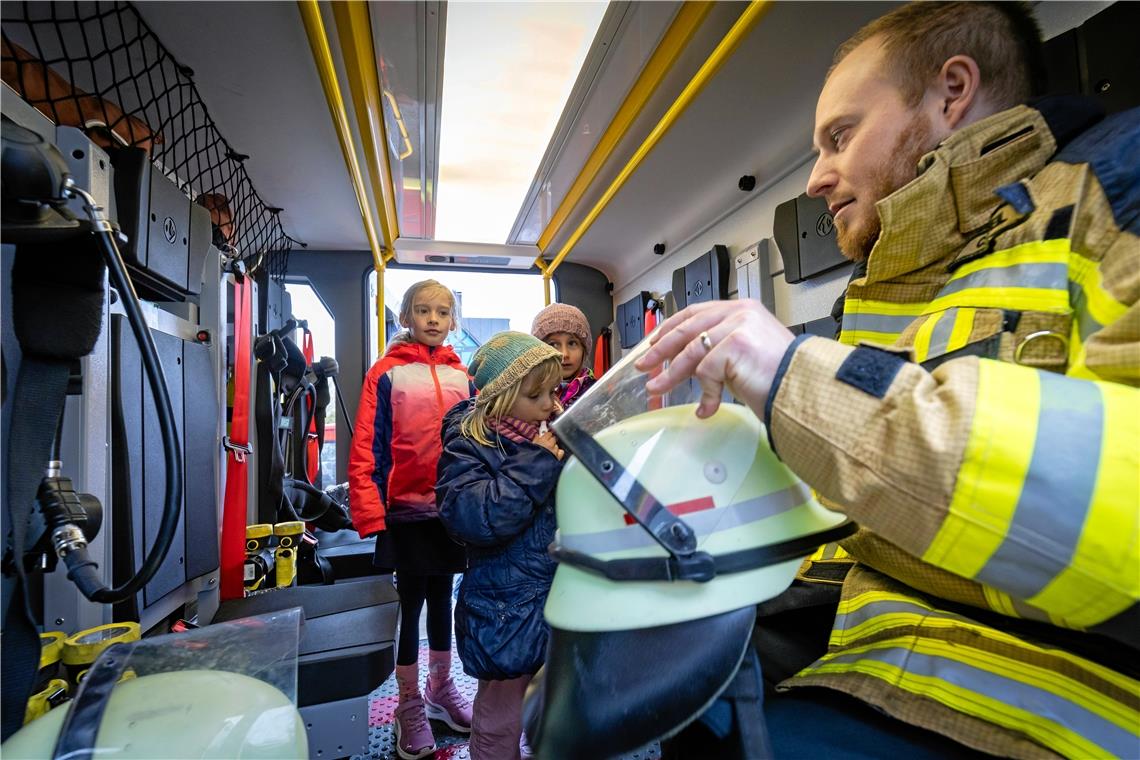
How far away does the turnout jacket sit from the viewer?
43cm

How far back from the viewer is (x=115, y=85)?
1285 mm

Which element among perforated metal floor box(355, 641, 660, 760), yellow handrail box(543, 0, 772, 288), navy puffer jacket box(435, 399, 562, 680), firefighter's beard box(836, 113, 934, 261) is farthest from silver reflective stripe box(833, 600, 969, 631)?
yellow handrail box(543, 0, 772, 288)

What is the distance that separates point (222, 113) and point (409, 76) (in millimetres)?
687

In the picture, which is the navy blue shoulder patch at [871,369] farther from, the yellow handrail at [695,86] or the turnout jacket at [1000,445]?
the yellow handrail at [695,86]

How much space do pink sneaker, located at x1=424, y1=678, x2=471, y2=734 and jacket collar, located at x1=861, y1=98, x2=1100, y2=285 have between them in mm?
2129

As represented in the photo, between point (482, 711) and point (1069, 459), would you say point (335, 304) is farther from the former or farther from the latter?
point (1069, 459)

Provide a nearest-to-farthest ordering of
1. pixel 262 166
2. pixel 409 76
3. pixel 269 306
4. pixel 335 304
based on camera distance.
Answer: pixel 409 76 → pixel 262 166 → pixel 269 306 → pixel 335 304

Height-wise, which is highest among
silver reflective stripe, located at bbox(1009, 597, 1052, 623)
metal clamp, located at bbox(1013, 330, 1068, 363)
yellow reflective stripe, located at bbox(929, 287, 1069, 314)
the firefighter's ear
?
the firefighter's ear

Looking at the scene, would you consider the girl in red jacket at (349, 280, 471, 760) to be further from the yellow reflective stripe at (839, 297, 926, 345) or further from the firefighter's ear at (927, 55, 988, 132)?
the firefighter's ear at (927, 55, 988, 132)

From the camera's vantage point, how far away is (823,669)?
0.68m

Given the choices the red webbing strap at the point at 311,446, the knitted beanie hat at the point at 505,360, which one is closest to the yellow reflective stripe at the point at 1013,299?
the knitted beanie hat at the point at 505,360

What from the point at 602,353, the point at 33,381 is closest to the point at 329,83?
the point at 33,381

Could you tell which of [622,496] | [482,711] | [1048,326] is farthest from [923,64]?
[482,711]

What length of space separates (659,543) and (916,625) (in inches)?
14.2
